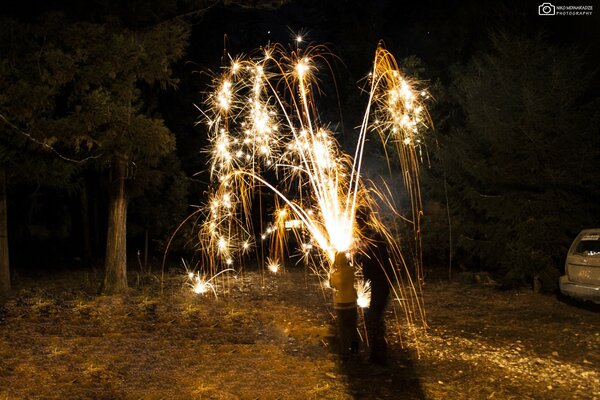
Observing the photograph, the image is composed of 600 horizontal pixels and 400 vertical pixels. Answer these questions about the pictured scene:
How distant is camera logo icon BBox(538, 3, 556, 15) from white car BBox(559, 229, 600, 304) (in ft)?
37.1

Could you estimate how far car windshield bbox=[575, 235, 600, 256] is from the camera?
1097 centimetres

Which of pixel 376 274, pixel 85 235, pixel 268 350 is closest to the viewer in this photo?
pixel 376 274

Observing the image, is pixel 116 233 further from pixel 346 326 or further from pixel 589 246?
pixel 589 246

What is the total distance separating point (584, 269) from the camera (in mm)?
10922

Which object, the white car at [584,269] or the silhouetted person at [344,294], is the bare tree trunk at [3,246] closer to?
the silhouetted person at [344,294]

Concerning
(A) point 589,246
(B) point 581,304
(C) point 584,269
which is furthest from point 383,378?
(B) point 581,304

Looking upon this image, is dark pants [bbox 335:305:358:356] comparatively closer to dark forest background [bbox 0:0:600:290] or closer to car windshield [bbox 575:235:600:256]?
car windshield [bbox 575:235:600:256]

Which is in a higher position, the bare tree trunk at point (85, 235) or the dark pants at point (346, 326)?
the bare tree trunk at point (85, 235)

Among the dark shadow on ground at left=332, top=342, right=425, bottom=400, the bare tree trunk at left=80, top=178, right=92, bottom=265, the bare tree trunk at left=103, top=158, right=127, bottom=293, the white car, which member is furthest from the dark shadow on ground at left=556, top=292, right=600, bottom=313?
the bare tree trunk at left=80, top=178, right=92, bottom=265

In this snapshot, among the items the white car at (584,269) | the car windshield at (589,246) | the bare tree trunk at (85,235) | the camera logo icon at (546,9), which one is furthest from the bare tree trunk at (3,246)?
the camera logo icon at (546,9)

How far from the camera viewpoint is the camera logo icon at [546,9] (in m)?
19.5

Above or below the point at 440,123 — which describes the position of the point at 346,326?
below

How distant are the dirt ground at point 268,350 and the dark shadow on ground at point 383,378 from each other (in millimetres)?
24

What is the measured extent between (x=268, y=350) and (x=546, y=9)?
17302mm
